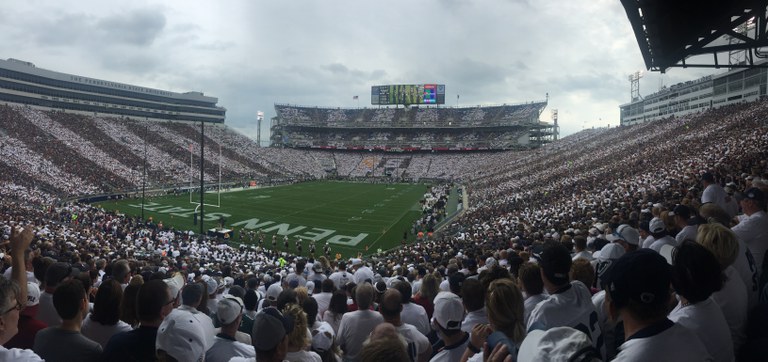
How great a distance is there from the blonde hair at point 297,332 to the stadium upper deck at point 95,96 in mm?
89060

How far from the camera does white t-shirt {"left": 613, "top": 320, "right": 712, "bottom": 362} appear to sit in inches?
79.0

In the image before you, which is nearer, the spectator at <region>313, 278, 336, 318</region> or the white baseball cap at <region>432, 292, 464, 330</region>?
the white baseball cap at <region>432, 292, 464, 330</region>

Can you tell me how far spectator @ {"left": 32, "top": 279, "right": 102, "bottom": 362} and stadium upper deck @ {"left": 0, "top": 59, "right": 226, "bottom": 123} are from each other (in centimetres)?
8785

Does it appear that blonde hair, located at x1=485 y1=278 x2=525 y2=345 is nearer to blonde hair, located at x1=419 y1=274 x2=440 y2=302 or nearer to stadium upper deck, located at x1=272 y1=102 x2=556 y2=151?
blonde hair, located at x1=419 y1=274 x2=440 y2=302

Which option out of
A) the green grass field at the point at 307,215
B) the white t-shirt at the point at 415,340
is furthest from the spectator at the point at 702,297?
the green grass field at the point at 307,215

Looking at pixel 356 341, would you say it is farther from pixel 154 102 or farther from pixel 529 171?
pixel 154 102

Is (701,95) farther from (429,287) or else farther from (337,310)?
(337,310)

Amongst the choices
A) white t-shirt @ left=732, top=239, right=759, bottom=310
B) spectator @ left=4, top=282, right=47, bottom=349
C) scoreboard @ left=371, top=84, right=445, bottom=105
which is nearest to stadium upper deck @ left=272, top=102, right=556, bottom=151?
scoreboard @ left=371, top=84, right=445, bottom=105

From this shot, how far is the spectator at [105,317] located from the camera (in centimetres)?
401

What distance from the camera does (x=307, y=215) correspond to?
37.4 meters

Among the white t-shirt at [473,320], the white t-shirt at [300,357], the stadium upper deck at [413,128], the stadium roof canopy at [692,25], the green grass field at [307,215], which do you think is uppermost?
the stadium upper deck at [413,128]

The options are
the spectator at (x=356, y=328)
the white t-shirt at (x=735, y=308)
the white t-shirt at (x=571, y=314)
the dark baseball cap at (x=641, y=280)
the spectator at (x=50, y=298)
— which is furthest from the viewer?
the spectator at (x=50, y=298)

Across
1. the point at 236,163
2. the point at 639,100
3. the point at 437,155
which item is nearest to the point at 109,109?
the point at 236,163

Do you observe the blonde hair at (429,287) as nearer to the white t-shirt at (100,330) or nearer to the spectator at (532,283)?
the spectator at (532,283)
